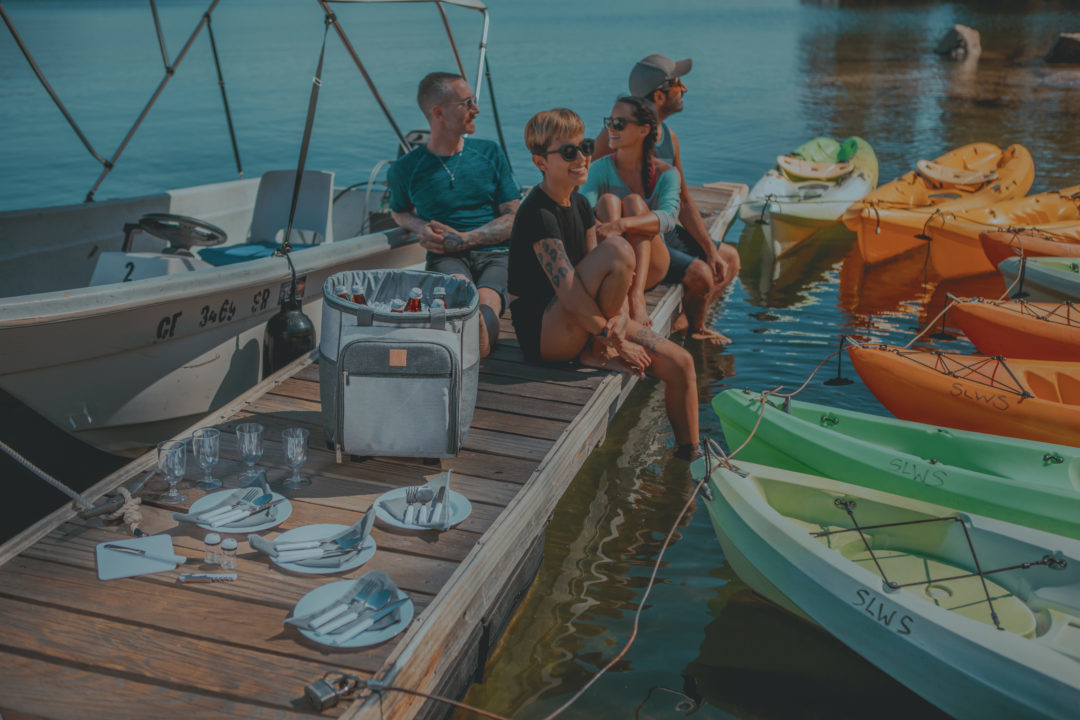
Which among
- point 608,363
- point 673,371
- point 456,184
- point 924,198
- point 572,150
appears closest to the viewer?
point 572,150

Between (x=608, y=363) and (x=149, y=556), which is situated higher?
(x=608, y=363)

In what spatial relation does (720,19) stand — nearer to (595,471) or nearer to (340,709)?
(595,471)

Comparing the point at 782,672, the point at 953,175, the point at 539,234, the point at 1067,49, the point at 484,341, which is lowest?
the point at 782,672

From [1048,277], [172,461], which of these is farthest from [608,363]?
[1048,277]

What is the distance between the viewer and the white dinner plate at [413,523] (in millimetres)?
3105

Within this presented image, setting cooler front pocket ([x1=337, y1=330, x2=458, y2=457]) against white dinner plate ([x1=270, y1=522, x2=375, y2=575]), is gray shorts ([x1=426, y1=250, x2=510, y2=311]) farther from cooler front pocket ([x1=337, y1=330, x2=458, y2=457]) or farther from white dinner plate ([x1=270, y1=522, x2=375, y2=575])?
white dinner plate ([x1=270, y1=522, x2=375, y2=575])

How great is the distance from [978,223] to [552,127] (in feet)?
19.7

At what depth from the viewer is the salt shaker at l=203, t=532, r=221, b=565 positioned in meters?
2.84

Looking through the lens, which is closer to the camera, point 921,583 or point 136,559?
point 136,559

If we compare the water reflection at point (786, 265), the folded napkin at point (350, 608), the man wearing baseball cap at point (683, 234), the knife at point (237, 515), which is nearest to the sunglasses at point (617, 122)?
the man wearing baseball cap at point (683, 234)

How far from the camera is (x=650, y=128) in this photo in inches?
197

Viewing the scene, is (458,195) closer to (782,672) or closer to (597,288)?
(597,288)

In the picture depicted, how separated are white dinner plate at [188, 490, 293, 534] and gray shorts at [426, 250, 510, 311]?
77.8 inches

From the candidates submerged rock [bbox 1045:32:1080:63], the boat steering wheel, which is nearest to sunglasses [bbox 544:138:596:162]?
the boat steering wheel
